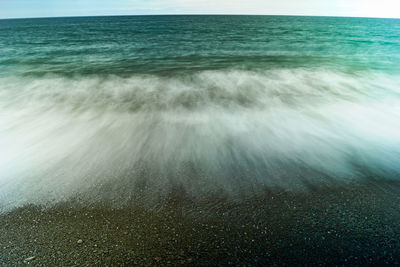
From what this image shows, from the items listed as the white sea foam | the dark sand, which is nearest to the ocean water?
the white sea foam

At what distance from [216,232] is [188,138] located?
9.47 feet

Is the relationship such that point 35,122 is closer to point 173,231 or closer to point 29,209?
point 29,209

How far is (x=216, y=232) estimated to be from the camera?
2.80m

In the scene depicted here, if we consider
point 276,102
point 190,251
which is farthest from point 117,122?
point 276,102

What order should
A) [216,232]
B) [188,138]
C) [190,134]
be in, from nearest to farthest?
[216,232] → [188,138] → [190,134]

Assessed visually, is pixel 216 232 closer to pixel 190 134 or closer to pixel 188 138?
pixel 188 138

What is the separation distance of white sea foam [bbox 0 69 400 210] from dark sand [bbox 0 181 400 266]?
372 millimetres

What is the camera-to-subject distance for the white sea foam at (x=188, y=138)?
3811mm

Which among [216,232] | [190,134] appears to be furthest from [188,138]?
[216,232]

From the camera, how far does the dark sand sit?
98.8 inches

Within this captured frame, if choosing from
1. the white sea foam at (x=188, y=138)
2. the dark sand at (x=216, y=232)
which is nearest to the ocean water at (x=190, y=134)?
the white sea foam at (x=188, y=138)

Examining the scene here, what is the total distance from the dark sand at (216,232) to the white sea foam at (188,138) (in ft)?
1.22

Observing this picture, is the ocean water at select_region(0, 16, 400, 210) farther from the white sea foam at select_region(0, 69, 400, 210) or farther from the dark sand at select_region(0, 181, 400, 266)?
the dark sand at select_region(0, 181, 400, 266)

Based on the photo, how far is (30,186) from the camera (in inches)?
147
